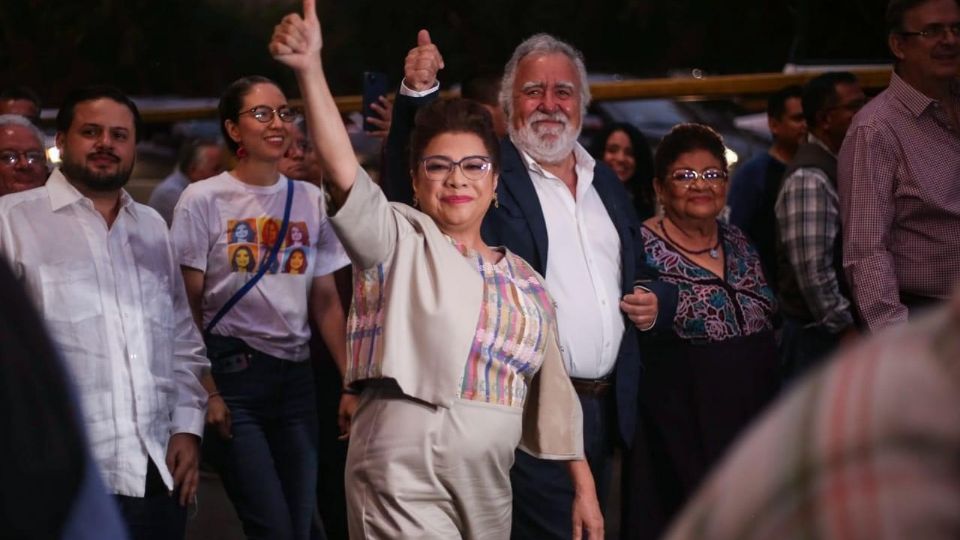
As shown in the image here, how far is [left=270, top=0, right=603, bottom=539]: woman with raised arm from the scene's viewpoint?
12.9ft

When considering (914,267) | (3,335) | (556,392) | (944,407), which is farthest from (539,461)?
(944,407)

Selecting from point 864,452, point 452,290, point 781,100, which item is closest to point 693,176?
point 452,290

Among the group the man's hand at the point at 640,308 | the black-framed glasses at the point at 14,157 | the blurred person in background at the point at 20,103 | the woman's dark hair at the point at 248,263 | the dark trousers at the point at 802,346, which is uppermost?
the blurred person in background at the point at 20,103

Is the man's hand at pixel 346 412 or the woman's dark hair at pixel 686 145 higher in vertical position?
the woman's dark hair at pixel 686 145

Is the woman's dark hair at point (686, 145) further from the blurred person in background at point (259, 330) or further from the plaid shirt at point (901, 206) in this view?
the blurred person in background at point (259, 330)

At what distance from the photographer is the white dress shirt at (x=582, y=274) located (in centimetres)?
521

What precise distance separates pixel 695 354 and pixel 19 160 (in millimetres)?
2860

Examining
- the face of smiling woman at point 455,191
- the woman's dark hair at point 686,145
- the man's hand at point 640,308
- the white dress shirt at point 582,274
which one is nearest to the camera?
the face of smiling woman at point 455,191

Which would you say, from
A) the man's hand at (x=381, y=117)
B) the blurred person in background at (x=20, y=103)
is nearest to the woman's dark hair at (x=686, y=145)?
the man's hand at (x=381, y=117)

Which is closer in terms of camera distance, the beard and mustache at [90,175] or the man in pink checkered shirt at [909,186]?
the beard and mustache at [90,175]

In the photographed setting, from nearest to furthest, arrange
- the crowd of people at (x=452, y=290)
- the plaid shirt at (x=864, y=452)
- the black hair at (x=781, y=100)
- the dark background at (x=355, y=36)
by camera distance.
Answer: the plaid shirt at (x=864, y=452)
the crowd of people at (x=452, y=290)
the black hair at (x=781, y=100)
the dark background at (x=355, y=36)

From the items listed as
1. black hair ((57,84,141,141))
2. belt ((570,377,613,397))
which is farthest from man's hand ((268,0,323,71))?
belt ((570,377,613,397))

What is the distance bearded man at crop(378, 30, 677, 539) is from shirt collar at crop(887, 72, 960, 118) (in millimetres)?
1049

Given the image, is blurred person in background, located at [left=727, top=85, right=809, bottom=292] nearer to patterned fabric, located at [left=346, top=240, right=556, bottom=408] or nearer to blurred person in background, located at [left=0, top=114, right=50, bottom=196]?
patterned fabric, located at [left=346, top=240, right=556, bottom=408]
